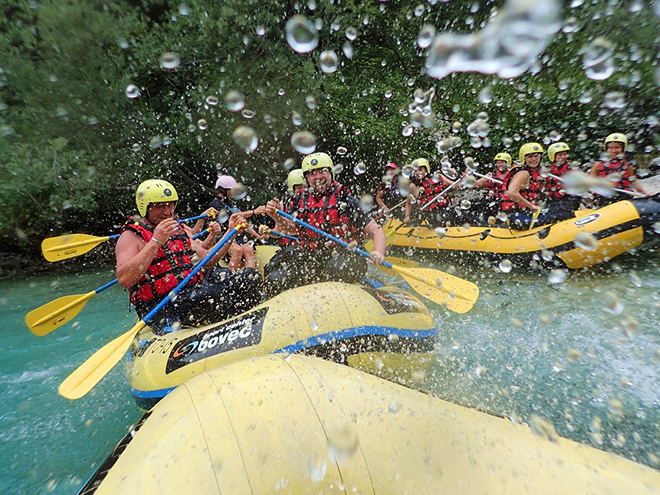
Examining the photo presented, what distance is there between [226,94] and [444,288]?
7502mm

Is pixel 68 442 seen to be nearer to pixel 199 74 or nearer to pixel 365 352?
pixel 365 352

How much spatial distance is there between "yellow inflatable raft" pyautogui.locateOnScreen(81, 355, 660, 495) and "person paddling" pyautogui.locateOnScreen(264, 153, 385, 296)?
199 centimetres

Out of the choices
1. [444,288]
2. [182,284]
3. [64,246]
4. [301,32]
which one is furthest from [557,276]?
[64,246]

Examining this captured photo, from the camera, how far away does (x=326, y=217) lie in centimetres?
399

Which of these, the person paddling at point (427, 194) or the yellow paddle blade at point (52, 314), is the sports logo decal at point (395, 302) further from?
the person paddling at point (427, 194)

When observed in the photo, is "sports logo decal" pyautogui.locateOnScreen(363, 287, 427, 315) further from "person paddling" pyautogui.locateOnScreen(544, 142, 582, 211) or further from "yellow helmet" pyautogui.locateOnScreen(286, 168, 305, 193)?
"person paddling" pyautogui.locateOnScreen(544, 142, 582, 211)

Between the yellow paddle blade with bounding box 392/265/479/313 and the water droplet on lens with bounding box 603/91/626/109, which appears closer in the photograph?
the yellow paddle blade with bounding box 392/265/479/313

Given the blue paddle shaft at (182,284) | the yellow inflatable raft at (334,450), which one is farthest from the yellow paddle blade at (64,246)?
the yellow inflatable raft at (334,450)

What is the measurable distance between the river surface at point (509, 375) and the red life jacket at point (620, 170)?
1494mm

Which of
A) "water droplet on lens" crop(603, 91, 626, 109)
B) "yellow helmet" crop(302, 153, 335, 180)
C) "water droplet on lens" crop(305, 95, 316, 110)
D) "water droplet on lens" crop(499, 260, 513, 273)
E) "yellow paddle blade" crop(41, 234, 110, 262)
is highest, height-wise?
"water droplet on lens" crop(305, 95, 316, 110)

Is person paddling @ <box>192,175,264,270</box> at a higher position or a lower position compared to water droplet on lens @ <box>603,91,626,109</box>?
lower

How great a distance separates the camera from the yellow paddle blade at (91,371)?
2.29 meters

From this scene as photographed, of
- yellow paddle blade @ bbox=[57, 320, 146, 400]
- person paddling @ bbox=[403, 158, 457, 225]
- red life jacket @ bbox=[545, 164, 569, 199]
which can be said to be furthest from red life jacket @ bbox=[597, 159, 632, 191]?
yellow paddle blade @ bbox=[57, 320, 146, 400]

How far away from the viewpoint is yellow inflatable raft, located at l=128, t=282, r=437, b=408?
2490mm
